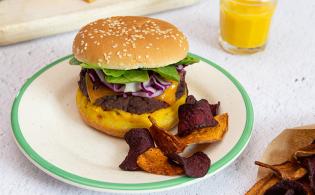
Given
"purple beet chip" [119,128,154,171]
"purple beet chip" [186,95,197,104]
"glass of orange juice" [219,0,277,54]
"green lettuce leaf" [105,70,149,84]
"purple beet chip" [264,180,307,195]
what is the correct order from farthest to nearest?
1. "glass of orange juice" [219,0,277,54]
2. "purple beet chip" [186,95,197,104]
3. "green lettuce leaf" [105,70,149,84]
4. "purple beet chip" [119,128,154,171]
5. "purple beet chip" [264,180,307,195]

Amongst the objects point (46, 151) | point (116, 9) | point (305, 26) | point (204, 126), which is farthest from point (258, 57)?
point (46, 151)

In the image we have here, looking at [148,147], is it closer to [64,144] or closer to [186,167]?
[186,167]

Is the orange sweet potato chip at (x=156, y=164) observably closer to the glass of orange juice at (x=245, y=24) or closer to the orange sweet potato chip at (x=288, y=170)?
the orange sweet potato chip at (x=288, y=170)

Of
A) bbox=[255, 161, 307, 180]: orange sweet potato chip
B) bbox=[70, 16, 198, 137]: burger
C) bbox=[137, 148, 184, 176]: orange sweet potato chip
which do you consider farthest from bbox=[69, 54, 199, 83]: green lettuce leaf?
bbox=[255, 161, 307, 180]: orange sweet potato chip

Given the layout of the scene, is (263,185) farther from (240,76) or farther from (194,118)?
(240,76)

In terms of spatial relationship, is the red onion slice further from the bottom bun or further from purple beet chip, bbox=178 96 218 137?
purple beet chip, bbox=178 96 218 137

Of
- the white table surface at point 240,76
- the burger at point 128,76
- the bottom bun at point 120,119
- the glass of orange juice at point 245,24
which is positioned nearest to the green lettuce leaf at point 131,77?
the burger at point 128,76

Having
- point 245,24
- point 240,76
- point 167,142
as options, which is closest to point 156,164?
point 167,142
